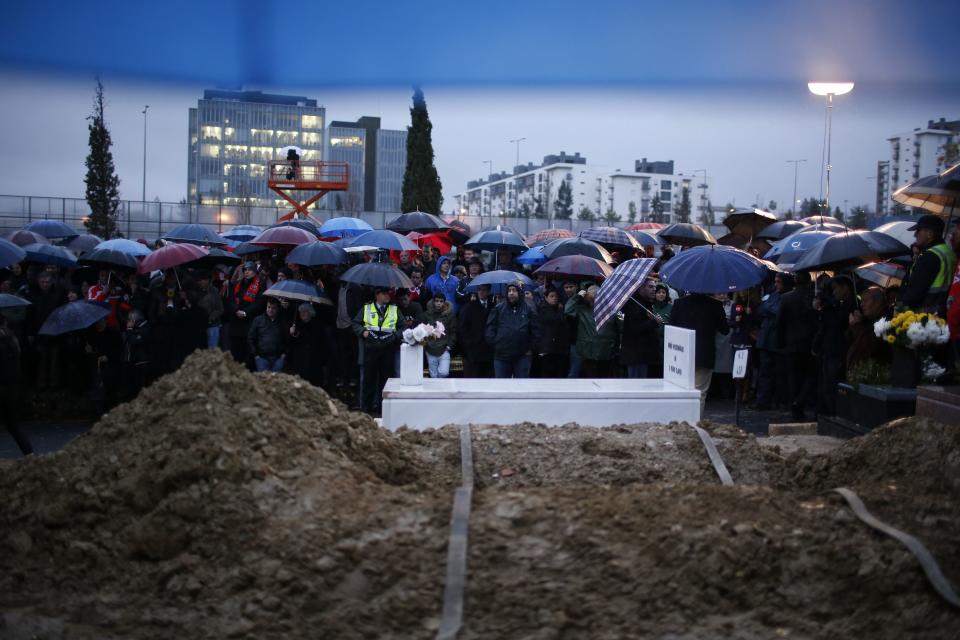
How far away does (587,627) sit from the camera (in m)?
4.44

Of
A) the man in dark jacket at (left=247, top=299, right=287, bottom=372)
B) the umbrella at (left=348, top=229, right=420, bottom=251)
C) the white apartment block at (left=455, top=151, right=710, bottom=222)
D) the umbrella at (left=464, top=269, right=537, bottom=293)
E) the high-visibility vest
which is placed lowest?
the man in dark jacket at (left=247, top=299, right=287, bottom=372)

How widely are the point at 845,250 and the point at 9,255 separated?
1104cm

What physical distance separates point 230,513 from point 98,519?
84 cm

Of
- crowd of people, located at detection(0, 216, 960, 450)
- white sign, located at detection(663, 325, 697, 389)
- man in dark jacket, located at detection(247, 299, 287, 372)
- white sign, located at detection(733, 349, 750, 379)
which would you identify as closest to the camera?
white sign, located at detection(663, 325, 697, 389)

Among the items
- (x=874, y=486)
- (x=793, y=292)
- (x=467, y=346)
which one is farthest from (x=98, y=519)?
(x=793, y=292)

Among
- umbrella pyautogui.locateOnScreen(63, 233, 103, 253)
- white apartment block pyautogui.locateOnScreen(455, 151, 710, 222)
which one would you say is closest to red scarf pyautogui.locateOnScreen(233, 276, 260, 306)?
umbrella pyautogui.locateOnScreen(63, 233, 103, 253)

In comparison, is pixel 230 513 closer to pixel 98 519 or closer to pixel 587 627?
pixel 98 519

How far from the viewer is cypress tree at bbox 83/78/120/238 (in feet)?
122

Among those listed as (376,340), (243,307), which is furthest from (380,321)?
(243,307)

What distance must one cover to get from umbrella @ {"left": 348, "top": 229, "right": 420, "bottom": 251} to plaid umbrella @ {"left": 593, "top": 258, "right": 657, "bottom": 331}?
174 inches

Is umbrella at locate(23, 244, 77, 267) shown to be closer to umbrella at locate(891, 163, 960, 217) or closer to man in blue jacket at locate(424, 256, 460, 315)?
man in blue jacket at locate(424, 256, 460, 315)

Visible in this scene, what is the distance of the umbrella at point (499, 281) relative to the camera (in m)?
13.3

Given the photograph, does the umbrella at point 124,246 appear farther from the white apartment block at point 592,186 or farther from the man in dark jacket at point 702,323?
the white apartment block at point 592,186

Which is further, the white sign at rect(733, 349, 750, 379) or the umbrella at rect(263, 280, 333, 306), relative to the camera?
the umbrella at rect(263, 280, 333, 306)
